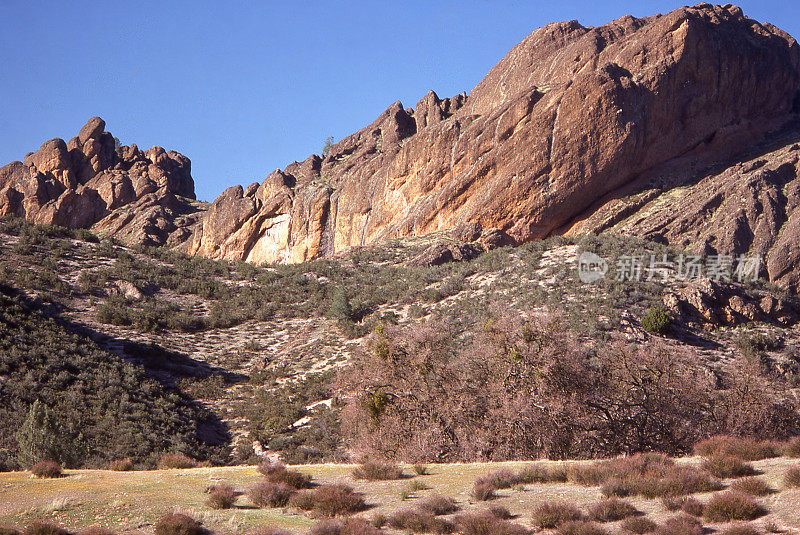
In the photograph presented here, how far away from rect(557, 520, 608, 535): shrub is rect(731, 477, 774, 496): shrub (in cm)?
243

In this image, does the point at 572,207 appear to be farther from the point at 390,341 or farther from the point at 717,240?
the point at 390,341

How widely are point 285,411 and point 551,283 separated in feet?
53.7

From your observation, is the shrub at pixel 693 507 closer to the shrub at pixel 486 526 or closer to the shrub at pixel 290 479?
the shrub at pixel 486 526

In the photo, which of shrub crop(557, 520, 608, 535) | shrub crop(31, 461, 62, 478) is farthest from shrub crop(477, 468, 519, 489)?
shrub crop(31, 461, 62, 478)

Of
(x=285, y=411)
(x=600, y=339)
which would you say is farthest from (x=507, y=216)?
(x=285, y=411)

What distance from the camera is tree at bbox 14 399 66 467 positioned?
15.4 m

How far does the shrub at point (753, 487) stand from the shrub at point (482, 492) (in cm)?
372

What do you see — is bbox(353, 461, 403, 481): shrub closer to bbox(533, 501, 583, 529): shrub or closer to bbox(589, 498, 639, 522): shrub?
bbox(533, 501, 583, 529): shrub

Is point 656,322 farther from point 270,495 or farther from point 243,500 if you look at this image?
point 243,500

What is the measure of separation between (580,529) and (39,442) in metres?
13.7

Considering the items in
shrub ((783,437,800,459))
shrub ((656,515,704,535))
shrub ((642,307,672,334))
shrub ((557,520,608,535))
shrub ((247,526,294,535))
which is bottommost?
shrub ((247,526,294,535))

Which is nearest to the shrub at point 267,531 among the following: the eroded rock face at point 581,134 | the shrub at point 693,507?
the shrub at point 693,507

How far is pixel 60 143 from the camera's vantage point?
263 feet

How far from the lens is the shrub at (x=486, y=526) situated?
27.3 ft
